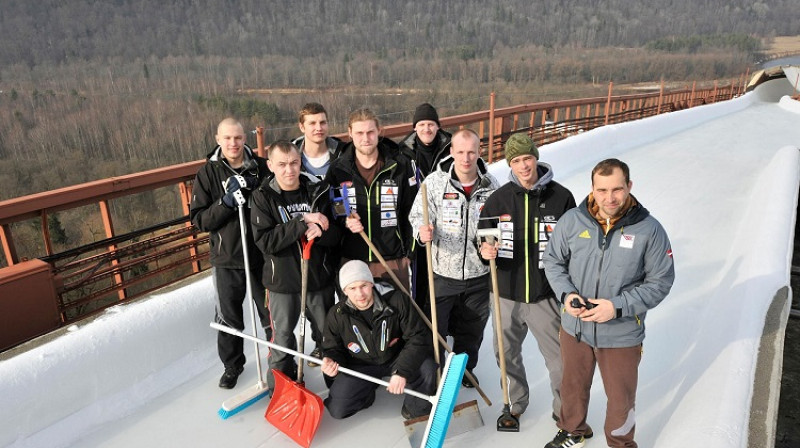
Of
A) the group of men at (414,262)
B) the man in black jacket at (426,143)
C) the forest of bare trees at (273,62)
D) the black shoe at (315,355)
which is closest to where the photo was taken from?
the group of men at (414,262)

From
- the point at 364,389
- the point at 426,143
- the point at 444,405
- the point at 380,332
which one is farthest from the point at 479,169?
the point at 364,389

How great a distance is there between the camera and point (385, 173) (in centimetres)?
295

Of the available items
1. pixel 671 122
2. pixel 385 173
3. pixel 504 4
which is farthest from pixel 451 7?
pixel 385 173

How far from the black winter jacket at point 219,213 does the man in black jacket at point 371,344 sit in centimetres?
64

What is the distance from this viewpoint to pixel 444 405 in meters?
2.42

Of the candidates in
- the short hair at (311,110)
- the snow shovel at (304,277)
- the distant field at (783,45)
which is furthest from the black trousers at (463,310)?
the distant field at (783,45)

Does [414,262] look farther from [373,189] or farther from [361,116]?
[361,116]

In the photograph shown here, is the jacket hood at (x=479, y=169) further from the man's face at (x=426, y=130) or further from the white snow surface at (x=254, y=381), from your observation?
the white snow surface at (x=254, y=381)

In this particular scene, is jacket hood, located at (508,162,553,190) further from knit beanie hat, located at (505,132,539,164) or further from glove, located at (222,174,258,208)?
glove, located at (222,174,258,208)

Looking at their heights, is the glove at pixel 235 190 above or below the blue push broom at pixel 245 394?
above

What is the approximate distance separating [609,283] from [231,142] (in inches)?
78.2

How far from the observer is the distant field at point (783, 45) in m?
128

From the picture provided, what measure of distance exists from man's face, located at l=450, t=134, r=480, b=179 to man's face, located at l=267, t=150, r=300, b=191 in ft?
2.65

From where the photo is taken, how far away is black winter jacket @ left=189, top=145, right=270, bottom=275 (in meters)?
2.80
